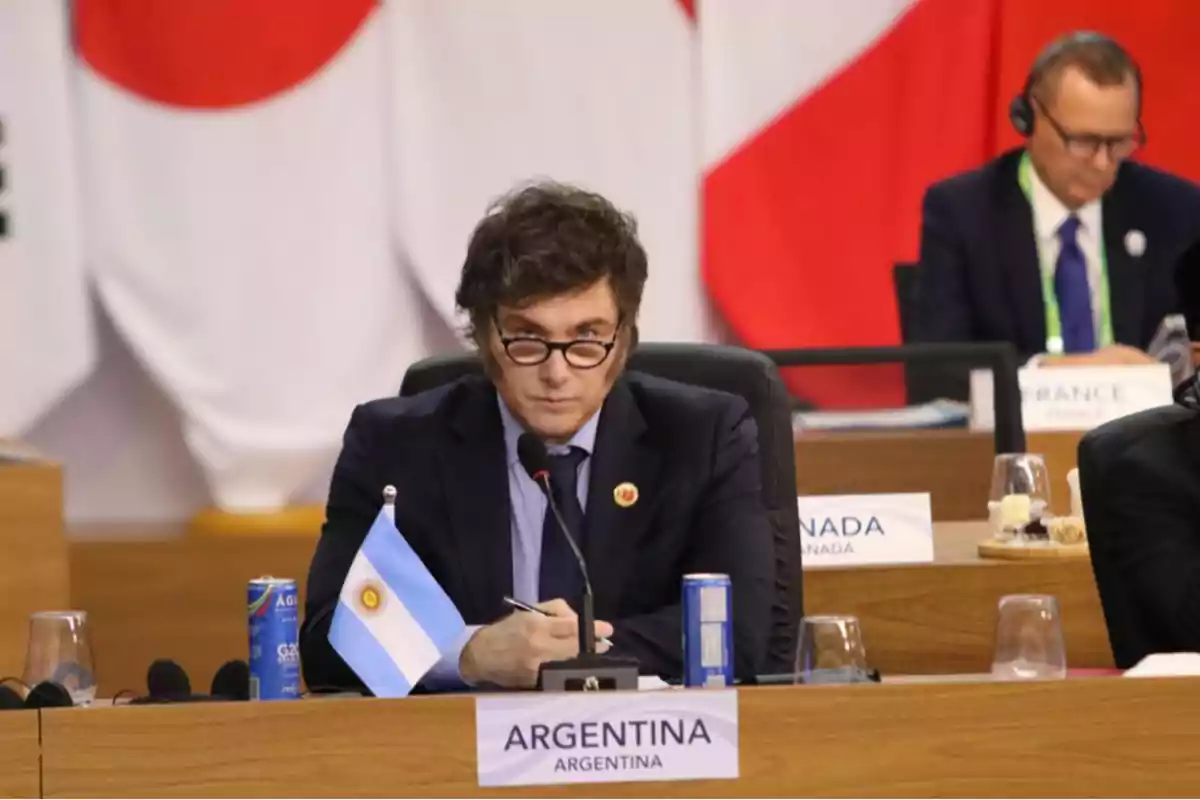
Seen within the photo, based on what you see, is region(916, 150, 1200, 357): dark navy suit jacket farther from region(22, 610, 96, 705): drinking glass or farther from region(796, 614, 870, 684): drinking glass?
region(22, 610, 96, 705): drinking glass

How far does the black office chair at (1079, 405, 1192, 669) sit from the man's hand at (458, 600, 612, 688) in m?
0.68

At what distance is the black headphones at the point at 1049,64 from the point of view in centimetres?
479

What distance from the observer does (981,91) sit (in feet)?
16.7

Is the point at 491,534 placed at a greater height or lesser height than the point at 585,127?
lesser

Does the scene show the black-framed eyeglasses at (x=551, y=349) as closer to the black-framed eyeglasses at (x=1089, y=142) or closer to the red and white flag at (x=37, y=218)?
the black-framed eyeglasses at (x=1089, y=142)

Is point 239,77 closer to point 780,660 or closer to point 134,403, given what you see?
point 134,403

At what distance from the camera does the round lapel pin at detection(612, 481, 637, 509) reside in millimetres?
2592

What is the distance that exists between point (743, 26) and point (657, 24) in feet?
0.68

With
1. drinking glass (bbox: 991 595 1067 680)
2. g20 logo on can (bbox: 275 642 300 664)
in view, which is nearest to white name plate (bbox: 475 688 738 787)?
g20 logo on can (bbox: 275 642 300 664)

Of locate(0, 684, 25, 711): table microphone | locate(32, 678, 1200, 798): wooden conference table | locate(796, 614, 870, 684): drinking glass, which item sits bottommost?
locate(32, 678, 1200, 798): wooden conference table

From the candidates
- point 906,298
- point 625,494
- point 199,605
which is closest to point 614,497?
point 625,494

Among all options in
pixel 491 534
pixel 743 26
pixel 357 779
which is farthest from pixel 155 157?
pixel 357 779

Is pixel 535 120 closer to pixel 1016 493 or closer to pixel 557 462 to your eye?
pixel 1016 493

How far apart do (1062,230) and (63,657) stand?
123 inches
